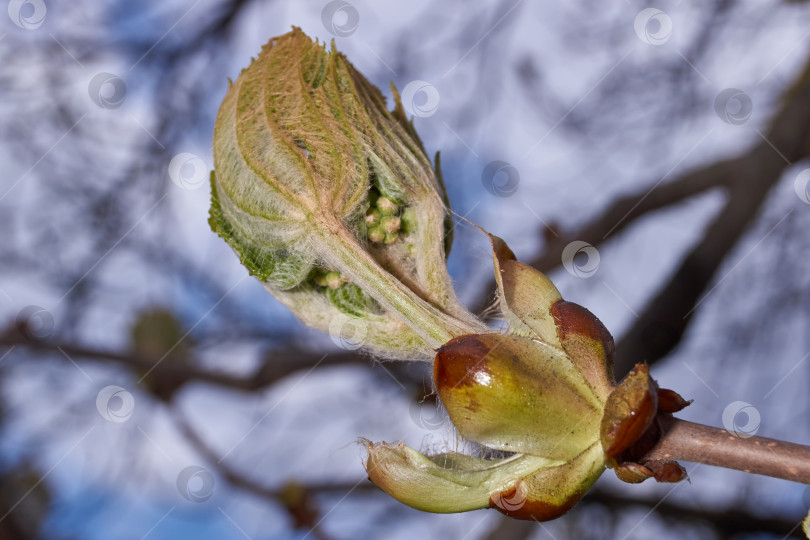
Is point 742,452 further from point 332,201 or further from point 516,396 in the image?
point 332,201

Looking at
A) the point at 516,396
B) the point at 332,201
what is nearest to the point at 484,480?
the point at 516,396

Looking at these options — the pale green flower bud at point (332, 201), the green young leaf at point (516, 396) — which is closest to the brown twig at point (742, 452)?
the green young leaf at point (516, 396)

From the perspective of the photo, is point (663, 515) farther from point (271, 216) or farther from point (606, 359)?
point (271, 216)

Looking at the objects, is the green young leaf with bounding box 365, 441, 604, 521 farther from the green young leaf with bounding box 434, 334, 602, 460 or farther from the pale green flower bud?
the pale green flower bud

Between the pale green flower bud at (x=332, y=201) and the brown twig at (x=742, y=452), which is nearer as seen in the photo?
the brown twig at (x=742, y=452)

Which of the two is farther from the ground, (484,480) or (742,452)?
(742,452)

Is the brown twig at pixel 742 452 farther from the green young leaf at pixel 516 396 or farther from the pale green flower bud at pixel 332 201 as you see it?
the pale green flower bud at pixel 332 201
